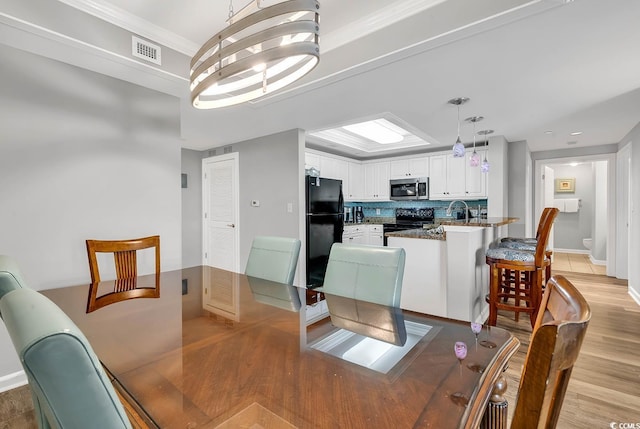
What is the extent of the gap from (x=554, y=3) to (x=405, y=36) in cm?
74

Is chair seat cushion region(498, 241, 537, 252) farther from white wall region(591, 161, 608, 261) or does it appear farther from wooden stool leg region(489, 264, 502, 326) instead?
white wall region(591, 161, 608, 261)

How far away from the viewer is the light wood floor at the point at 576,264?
534cm

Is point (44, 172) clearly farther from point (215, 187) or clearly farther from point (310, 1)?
point (215, 187)

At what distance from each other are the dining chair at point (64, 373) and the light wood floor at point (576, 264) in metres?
6.93

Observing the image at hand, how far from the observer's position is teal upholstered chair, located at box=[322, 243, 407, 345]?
1.18 metres

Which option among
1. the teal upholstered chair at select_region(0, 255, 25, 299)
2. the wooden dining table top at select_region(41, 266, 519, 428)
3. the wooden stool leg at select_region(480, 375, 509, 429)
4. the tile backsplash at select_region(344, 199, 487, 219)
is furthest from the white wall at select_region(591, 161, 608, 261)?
the teal upholstered chair at select_region(0, 255, 25, 299)

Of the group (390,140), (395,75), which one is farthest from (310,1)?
(390,140)

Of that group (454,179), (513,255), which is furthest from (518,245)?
(454,179)

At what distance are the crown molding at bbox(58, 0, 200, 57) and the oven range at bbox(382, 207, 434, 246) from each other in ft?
14.1

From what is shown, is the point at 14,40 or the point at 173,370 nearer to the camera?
the point at 173,370

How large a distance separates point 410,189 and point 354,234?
128 centimetres

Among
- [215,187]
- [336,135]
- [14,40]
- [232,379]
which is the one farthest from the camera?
[215,187]

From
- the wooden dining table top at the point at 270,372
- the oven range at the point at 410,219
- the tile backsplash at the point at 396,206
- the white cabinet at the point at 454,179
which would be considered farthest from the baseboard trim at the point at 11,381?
the white cabinet at the point at 454,179

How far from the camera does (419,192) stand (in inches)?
203
